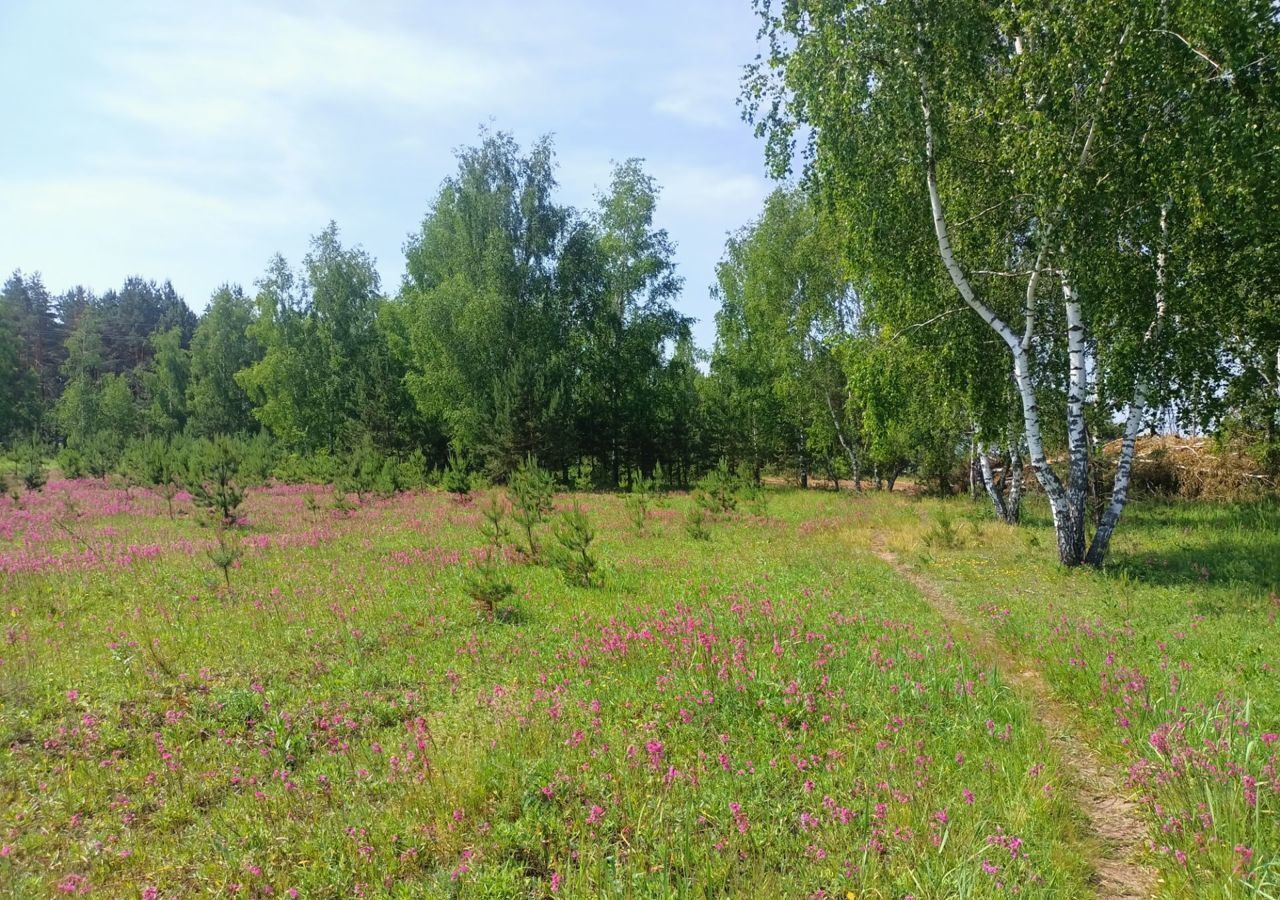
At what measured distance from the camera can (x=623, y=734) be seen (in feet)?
18.1

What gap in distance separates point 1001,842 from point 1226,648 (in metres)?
5.55

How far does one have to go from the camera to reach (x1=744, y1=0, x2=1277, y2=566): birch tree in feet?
30.7

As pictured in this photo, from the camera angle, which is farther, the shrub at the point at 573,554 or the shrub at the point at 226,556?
the shrub at the point at 573,554

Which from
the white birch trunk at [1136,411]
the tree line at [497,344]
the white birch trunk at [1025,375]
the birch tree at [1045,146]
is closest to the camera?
the birch tree at [1045,146]

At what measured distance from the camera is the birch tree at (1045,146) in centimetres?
936

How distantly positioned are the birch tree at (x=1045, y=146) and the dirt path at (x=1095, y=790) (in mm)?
6285

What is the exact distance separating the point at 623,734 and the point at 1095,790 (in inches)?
145

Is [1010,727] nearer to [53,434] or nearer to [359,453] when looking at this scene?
[359,453]

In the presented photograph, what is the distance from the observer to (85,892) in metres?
3.82

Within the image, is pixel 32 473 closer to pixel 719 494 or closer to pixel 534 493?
pixel 534 493

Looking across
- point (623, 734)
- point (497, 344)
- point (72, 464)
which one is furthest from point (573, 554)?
point (72, 464)

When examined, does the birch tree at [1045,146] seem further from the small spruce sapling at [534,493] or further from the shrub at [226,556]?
the shrub at [226,556]

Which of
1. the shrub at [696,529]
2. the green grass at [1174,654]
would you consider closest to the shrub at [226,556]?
the shrub at [696,529]

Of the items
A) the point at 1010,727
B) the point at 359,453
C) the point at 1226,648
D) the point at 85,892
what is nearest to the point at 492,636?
the point at 85,892
